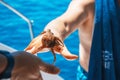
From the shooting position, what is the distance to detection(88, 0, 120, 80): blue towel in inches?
48.4

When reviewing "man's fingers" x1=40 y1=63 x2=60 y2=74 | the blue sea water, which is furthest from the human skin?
the blue sea water

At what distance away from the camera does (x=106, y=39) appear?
1244mm

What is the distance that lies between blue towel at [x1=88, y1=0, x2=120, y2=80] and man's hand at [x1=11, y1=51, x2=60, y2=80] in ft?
1.90

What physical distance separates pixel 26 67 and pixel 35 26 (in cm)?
292

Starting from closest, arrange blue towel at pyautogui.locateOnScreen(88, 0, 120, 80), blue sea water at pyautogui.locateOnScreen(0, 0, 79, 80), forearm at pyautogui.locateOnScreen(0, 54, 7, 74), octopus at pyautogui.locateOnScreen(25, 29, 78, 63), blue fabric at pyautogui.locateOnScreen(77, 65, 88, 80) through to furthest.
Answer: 1. forearm at pyautogui.locateOnScreen(0, 54, 7, 74)
2. octopus at pyautogui.locateOnScreen(25, 29, 78, 63)
3. blue towel at pyautogui.locateOnScreen(88, 0, 120, 80)
4. blue fabric at pyautogui.locateOnScreen(77, 65, 88, 80)
5. blue sea water at pyautogui.locateOnScreen(0, 0, 79, 80)

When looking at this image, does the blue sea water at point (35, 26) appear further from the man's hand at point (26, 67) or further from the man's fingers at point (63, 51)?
the man's hand at point (26, 67)

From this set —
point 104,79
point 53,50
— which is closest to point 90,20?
point 104,79

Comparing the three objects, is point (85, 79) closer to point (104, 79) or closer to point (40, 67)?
point (104, 79)

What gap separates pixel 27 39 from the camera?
10.9 ft

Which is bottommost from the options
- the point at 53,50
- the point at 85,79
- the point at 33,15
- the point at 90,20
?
the point at 85,79

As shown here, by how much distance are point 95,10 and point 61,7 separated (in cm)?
271

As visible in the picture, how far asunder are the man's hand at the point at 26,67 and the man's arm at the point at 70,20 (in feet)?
0.81

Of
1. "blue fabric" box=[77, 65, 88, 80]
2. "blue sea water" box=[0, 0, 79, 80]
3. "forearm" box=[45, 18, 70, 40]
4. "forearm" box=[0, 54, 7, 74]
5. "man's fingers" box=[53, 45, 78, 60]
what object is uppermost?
"blue sea water" box=[0, 0, 79, 80]

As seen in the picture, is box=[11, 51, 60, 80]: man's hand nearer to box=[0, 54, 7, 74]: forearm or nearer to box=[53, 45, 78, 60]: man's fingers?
box=[0, 54, 7, 74]: forearm
